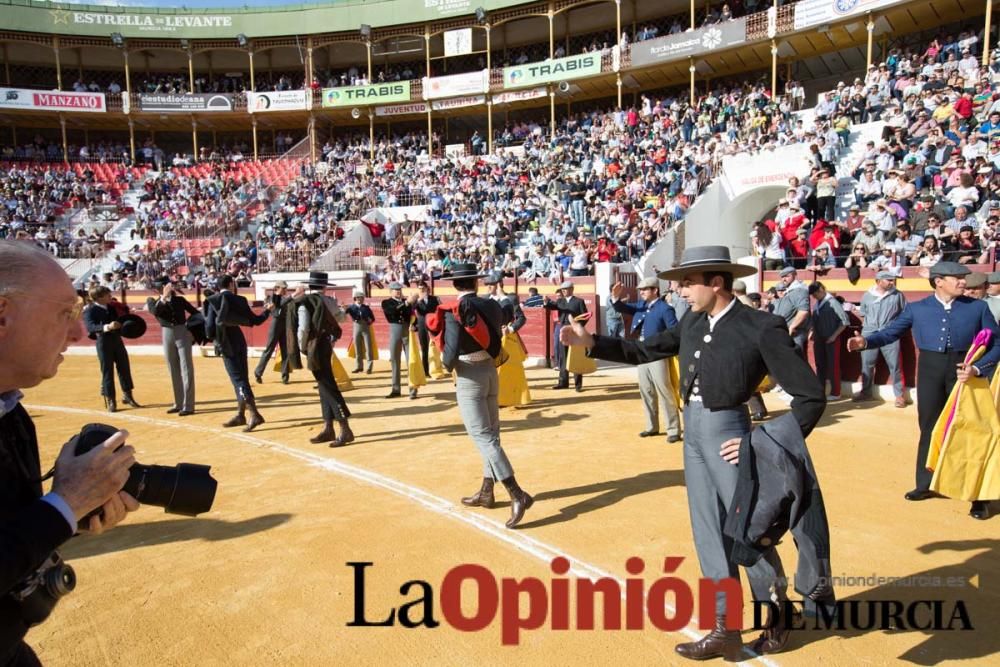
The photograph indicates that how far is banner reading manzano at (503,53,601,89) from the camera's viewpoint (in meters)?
28.0

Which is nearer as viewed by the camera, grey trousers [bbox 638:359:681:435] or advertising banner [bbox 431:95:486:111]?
grey trousers [bbox 638:359:681:435]

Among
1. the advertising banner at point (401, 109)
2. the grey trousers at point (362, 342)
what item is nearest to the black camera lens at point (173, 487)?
the grey trousers at point (362, 342)

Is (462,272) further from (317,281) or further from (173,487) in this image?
(173,487)

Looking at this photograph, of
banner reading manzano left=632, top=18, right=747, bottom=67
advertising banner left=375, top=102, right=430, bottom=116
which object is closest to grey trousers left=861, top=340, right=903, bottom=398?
banner reading manzano left=632, top=18, right=747, bottom=67

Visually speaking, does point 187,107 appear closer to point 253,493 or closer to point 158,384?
point 158,384

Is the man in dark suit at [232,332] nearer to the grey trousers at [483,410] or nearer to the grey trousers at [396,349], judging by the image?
the grey trousers at [396,349]

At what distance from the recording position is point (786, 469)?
103 inches

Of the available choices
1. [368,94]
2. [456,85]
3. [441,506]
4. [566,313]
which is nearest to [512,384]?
[566,313]

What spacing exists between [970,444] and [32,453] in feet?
17.8

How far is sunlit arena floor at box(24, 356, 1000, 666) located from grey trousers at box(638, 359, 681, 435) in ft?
0.88

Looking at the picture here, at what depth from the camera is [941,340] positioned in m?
5.00

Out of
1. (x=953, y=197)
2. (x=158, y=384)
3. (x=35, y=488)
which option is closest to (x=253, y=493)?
(x=35, y=488)

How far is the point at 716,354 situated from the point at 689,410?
352mm

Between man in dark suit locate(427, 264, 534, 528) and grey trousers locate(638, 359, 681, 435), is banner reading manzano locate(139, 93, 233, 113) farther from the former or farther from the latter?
man in dark suit locate(427, 264, 534, 528)
